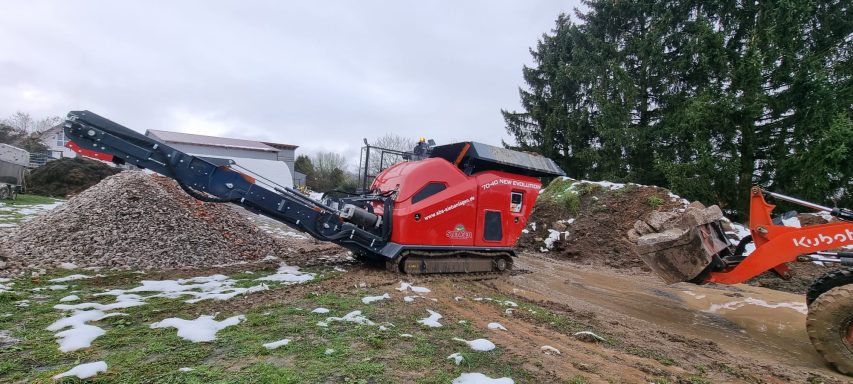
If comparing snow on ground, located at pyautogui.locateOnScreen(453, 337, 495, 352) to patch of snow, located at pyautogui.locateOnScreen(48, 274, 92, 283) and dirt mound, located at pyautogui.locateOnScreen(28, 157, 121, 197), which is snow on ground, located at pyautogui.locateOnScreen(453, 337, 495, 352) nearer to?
patch of snow, located at pyautogui.locateOnScreen(48, 274, 92, 283)

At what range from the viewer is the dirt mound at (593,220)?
11.0 metres

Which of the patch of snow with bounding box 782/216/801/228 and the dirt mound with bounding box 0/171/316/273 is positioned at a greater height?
the patch of snow with bounding box 782/216/801/228

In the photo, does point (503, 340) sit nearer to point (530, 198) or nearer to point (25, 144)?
point (530, 198)

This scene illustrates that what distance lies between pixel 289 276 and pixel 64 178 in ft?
69.8

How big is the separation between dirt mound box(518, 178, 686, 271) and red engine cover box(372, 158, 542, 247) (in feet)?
13.4

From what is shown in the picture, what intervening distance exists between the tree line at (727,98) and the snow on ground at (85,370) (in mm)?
15414

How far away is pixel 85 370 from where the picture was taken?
2734 millimetres

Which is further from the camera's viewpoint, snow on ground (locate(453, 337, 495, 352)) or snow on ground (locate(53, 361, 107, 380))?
snow on ground (locate(453, 337, 495, 352))

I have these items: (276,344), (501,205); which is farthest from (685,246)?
(276,344)

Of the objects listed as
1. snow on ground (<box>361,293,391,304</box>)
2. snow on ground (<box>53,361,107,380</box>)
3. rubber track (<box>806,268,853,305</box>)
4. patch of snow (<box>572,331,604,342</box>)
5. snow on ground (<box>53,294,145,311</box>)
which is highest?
rubber track (<box>806,268,853,305</box>)

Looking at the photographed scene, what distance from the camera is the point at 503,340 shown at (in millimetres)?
3887

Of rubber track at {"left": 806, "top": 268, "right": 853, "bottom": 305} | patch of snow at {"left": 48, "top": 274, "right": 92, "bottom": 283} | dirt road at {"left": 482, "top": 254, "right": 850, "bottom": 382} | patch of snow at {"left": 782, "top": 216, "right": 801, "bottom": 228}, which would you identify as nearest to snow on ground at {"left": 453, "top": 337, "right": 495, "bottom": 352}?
dirt road at {"left": 482, "top": 254, "right": 850, "bottom": 382}

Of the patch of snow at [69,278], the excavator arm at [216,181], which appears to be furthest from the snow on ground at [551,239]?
the patch of snow at [69,278]

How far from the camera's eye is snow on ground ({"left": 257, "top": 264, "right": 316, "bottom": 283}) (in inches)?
241
